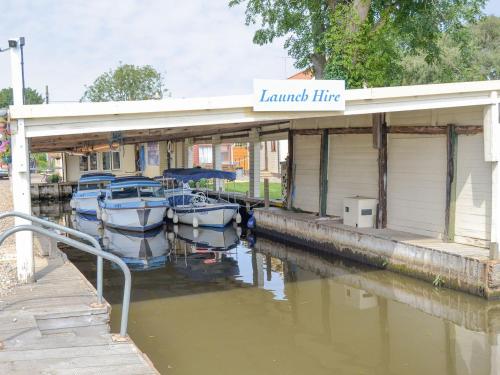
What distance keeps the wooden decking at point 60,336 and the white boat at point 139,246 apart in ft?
21.7

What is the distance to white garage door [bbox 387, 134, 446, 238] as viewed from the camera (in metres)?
12.5

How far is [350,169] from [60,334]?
11.0m

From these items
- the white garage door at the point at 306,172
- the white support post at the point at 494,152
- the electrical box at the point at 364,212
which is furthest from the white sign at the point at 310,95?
the white garage door at the point at 306,172

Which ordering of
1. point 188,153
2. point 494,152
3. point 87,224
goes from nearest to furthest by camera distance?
point 494,152 < point 87,224 < point 188,153

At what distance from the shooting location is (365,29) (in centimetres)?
1719

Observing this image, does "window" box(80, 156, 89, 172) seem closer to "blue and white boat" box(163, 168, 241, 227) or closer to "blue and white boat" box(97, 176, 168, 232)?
"blue and white boat" box(163, 168, 241, 227)

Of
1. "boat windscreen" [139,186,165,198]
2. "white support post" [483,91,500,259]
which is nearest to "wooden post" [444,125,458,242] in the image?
"white support post" [483,91,500,259]

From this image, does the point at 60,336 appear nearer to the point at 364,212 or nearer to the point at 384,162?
the point at 364,212

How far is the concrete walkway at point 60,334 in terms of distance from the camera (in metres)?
5.30

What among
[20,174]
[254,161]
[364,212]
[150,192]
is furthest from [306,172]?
[20,174]

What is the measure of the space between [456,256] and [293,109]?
424 cm

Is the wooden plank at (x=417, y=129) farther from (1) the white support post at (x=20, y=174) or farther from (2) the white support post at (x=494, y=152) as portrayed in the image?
(1) the white support post at (x=20, y=174)

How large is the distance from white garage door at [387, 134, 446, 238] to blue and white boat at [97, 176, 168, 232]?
8.89 m

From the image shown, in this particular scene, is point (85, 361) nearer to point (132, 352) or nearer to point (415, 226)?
point (132, 352)
